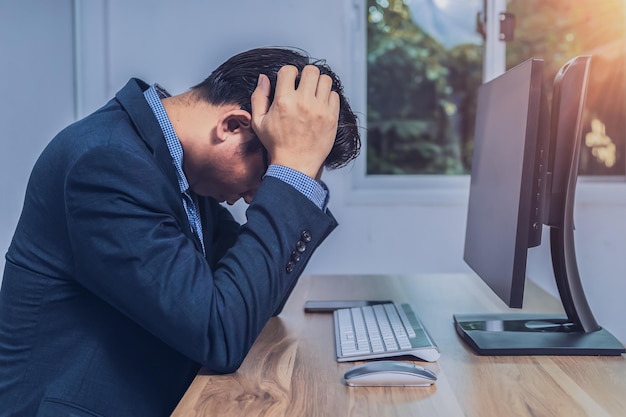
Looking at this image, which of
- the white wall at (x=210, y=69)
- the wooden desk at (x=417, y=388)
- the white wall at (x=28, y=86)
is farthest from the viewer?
the white wall at (x=210, y=69)

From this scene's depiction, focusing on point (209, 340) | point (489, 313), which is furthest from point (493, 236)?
point (209, 340)

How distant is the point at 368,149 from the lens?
2.47m

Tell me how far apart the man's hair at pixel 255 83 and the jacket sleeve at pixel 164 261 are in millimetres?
191

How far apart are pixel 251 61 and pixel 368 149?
1.50m

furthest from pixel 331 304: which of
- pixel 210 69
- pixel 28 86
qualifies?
pixel 28 86

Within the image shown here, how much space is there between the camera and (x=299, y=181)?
3.00 ft

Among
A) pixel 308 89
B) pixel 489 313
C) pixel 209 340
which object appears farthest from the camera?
pixel 489 313

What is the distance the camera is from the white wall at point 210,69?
2018mm

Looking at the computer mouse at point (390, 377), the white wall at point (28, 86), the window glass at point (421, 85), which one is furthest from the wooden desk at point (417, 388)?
the window glass at point (421, 85)

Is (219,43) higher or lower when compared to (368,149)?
higher

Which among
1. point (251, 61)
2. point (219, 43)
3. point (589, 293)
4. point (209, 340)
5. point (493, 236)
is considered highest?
point (219, 43)

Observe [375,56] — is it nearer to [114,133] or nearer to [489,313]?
[489,313]

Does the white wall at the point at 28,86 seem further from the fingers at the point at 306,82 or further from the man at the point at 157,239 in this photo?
the fingers at the point at 306,82

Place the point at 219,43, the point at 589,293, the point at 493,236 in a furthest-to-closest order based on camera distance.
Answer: the point at 219,43 → the point at 589,293 → the point at 493,236
